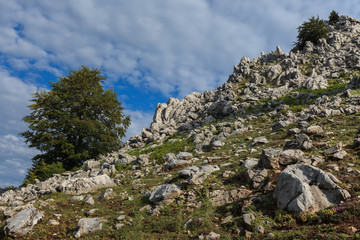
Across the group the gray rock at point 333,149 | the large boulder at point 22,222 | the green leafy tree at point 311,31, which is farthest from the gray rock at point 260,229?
the green leafy tree at point 311,31

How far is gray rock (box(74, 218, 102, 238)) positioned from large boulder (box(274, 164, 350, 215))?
765 cm

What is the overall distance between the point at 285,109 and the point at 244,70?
1015 inches

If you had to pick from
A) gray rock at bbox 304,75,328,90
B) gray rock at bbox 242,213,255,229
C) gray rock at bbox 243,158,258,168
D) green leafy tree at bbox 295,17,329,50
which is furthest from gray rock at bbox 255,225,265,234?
green leafy tree at bbox 295,17,329,50

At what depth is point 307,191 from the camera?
7.98 metres

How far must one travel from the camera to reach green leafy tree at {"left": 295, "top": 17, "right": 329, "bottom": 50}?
5169 centimetres

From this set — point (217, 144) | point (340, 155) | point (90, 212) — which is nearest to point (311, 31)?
point (217, 144)

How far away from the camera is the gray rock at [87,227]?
28.6 ft

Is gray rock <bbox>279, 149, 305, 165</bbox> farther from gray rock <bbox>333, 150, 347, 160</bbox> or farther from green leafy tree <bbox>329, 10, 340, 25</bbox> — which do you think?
green leafy tree <bbox>329, 10, 340, 25</bbox>

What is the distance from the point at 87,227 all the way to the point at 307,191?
8.96m

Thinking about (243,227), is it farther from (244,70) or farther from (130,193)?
(244,70)

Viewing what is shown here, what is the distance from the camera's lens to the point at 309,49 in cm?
4928

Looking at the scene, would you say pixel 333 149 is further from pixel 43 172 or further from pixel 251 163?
pixel 43 172

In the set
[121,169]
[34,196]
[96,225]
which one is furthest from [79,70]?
[96,225]

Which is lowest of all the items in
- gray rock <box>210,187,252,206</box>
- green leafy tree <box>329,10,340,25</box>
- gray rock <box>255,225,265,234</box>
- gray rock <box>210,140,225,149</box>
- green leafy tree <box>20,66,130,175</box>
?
gray rock <box>255,225,265,234</box>
